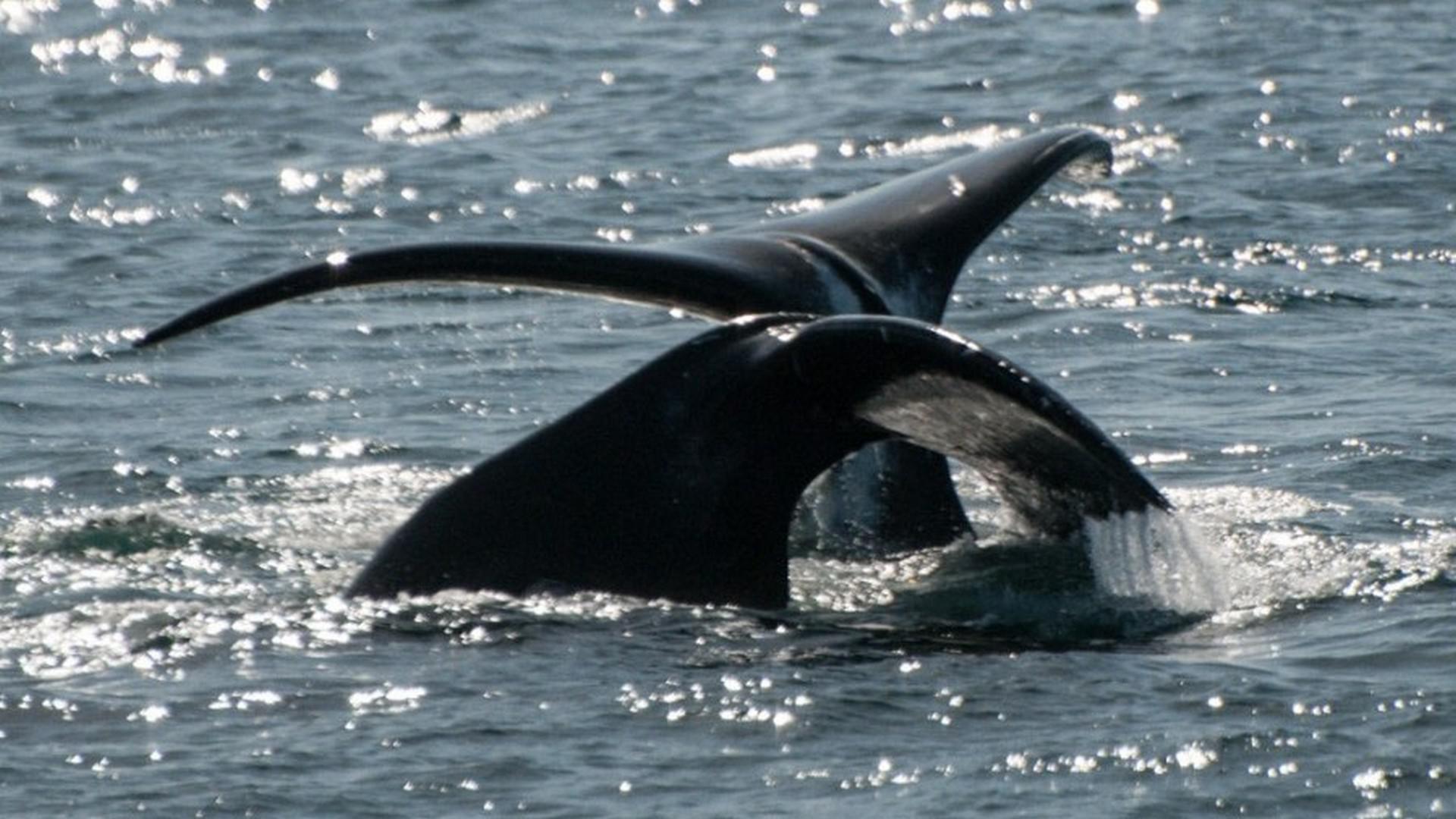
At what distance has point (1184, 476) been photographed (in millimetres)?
10266

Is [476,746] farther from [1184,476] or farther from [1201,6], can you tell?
[1201,6]

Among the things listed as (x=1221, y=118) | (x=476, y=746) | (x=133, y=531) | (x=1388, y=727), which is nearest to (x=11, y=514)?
(x=133, y=531)

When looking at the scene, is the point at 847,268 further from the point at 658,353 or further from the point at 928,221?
the point at 658,353

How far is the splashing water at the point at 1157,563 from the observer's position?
7.30 meters

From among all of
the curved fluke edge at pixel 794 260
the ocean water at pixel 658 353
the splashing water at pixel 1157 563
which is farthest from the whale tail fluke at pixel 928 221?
the splashing water at pixel 1157 563

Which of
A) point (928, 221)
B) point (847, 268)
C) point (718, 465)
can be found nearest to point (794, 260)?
point (847, 268)

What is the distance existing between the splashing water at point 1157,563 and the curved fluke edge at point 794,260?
932 mm

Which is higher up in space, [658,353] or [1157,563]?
[658,353]

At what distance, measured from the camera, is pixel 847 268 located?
8148 millimetres

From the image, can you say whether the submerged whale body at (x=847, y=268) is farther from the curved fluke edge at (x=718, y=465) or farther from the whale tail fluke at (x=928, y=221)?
the curved fluke edge at (x=718, y=465)

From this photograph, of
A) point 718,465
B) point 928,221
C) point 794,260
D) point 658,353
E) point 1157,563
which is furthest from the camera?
point 658,353

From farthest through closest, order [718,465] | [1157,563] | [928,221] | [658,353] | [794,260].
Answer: [658,353]
[928,221]
[794,260]
[1157,563]
[718,465]

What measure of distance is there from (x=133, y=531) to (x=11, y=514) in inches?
25.2

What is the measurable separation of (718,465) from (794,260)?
897 millimetres
